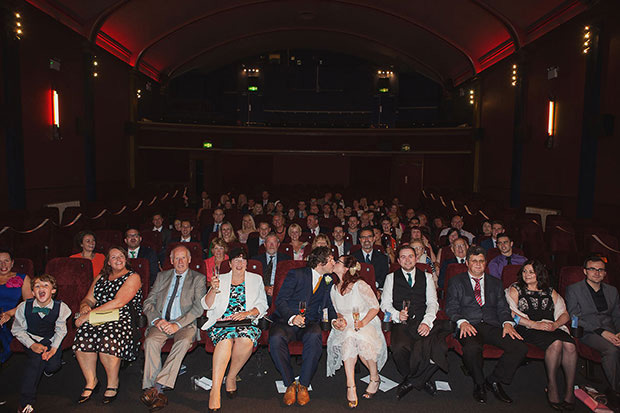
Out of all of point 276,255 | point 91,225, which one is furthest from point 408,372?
point 91,225

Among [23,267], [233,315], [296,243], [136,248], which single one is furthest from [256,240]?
[23,267]

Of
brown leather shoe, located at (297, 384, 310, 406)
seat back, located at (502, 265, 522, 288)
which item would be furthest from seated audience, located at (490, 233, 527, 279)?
brown leather shoe, located at (297, 384, 310, 406)

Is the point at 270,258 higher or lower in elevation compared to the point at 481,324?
higher

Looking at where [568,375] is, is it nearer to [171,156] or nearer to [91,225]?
[91,225]

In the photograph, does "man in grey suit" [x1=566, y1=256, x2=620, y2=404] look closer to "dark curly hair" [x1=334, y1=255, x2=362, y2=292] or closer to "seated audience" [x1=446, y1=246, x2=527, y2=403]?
"seated audience" [x1=446, y1=246, x2=527, y2=403]

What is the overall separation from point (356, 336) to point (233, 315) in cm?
118

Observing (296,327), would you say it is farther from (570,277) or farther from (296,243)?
(570,277)

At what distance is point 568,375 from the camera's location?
3.86 meters

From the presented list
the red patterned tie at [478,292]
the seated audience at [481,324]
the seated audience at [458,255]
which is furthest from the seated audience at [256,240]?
the red patterned tie at [478,292]

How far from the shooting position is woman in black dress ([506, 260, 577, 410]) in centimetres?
385

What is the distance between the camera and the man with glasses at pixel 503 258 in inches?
210

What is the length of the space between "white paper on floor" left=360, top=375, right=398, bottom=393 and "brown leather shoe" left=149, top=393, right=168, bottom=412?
1890 mm

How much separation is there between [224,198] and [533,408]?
8.93 m

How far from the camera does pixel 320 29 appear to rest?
19734 mm
